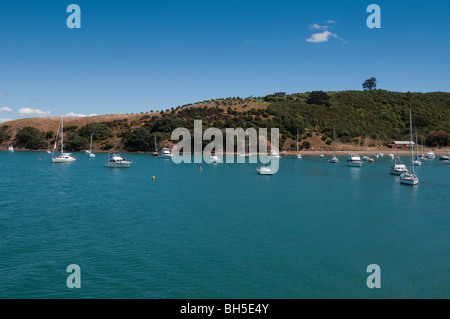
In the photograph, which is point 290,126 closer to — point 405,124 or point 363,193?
point 405,124

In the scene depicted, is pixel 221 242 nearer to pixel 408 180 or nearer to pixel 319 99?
pixel 408 180

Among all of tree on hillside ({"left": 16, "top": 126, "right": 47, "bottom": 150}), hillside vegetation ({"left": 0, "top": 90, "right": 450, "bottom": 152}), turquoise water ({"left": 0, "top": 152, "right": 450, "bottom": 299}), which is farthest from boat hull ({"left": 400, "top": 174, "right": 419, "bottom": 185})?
tree on hillside ({"left": 16, "top": 126, "right": 47, "bottom": 150})

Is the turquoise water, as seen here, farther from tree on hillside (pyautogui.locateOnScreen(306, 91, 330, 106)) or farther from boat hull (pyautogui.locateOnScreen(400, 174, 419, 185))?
tree on hillside (pyautogui.locateOnScreen(306, 91, 330, 106))

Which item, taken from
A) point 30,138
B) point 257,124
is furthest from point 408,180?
point 30,138

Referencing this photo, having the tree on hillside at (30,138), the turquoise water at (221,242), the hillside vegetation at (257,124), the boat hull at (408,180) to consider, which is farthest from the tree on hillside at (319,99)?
the turquoise water at (221,242)

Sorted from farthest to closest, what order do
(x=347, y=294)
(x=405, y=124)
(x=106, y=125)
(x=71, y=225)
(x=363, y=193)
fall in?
(x=405, y=124), (x=106, y=125), (x=363, y=193), (x=71, y=225), (x=347, y=294)
